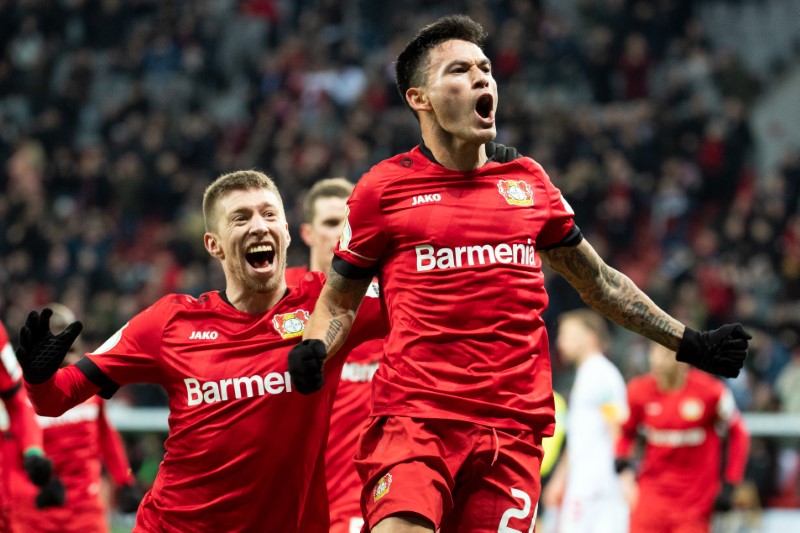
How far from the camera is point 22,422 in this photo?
6.77 m

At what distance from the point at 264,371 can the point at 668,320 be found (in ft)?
5.38

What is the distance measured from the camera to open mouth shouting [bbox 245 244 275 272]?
5.05m

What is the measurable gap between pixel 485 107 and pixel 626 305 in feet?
3.31

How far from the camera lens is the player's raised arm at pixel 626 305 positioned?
4793mm

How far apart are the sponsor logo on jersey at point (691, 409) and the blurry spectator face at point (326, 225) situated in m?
4.31

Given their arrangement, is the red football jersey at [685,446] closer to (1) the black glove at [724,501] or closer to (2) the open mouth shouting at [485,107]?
(1) the black glove at [724,501]

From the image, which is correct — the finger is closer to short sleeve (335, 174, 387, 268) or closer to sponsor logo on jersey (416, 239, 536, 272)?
short sleeve (335, 174, 387, 268)

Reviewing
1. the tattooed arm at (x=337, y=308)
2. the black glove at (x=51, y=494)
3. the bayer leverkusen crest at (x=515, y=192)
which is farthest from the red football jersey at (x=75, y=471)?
the bayer leverkusen crest at (x=515, y=192)

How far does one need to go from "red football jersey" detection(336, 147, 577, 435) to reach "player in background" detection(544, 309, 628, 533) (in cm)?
637

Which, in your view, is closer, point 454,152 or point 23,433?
point 454,152

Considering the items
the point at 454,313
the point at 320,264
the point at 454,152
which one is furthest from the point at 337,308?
the point at 320,264

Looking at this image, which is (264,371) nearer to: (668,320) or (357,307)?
(357,307)

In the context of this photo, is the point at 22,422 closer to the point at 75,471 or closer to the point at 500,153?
the point at 75,471

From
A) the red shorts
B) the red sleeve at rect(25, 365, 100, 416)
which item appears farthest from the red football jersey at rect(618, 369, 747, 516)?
the red sleeve at rect(25, 365, 100, 416)
